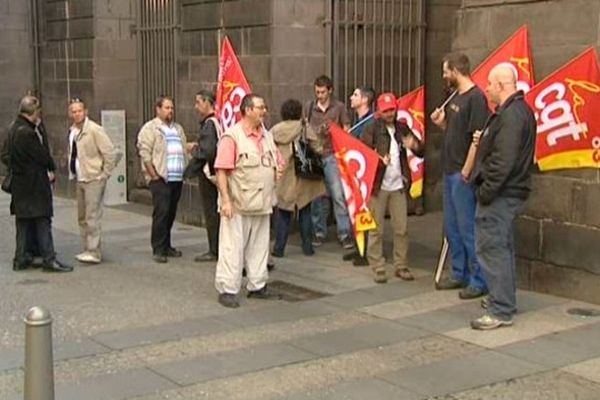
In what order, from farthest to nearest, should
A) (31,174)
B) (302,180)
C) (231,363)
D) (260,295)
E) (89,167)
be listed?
1. (302,180)
2. (89,167)
3. (31,174)
4. (260,295)
5. (231,363)

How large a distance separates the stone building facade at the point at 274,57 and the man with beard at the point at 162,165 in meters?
1.45

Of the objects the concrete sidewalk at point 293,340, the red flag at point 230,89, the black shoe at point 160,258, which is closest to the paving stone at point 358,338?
the concrete sidewalk at point 293,340

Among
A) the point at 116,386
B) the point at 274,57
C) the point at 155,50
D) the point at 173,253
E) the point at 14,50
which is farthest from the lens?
the point at 14,50

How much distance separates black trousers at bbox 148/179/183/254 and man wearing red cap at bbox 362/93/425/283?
2.30 m

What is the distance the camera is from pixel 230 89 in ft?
30.8

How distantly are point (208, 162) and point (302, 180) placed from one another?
1089 millimetres

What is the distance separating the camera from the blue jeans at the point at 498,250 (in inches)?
258

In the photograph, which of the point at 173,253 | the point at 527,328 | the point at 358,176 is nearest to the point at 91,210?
the point at 173,253

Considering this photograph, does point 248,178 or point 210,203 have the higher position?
point 248,178

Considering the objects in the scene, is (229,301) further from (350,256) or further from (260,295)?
(350,256)

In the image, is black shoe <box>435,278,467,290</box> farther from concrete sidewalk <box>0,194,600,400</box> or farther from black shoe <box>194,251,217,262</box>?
black shoe <box>194,251,217,262</box>

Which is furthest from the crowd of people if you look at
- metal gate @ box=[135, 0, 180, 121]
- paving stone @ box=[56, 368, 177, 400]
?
metal gate @ box=[135, 0, 180, 121]

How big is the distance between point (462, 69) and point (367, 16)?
394cm

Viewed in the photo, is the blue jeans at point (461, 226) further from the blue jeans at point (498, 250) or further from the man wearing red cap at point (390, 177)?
the blue jeans at point (498, 250)
